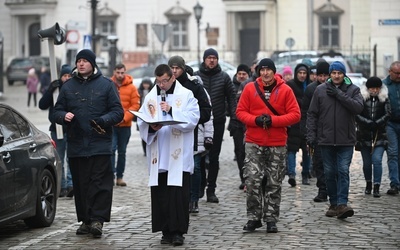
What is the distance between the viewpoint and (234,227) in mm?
12742

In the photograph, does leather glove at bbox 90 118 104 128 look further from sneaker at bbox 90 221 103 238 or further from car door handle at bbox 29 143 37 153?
sneaker at bbox 90 221 103 238

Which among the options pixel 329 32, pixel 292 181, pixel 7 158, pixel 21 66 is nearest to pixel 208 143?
pixel 7 158

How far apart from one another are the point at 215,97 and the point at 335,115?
245 centimetres

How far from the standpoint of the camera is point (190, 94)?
11797mm

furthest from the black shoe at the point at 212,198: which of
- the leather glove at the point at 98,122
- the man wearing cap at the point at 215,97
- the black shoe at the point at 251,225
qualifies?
the leather glove at the point at 98,122

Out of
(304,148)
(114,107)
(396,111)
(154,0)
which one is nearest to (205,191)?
(304,148)

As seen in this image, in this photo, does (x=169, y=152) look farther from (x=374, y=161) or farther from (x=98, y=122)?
(x=374, y=161)

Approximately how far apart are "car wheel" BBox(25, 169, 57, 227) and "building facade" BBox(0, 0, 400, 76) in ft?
150

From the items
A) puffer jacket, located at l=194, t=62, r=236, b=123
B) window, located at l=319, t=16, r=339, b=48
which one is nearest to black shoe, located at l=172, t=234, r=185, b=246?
puffer jacket, located at l=194, t=62, r=236, b=123

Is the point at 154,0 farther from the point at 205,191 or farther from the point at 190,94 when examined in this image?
the point at 190,94

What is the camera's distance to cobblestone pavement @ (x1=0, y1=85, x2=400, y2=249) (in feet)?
37.8

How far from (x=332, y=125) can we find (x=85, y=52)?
10.2ft

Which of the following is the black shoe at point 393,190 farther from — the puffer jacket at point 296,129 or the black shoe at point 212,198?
the black shoe at point 212,198

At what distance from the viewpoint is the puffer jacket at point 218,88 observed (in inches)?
607
